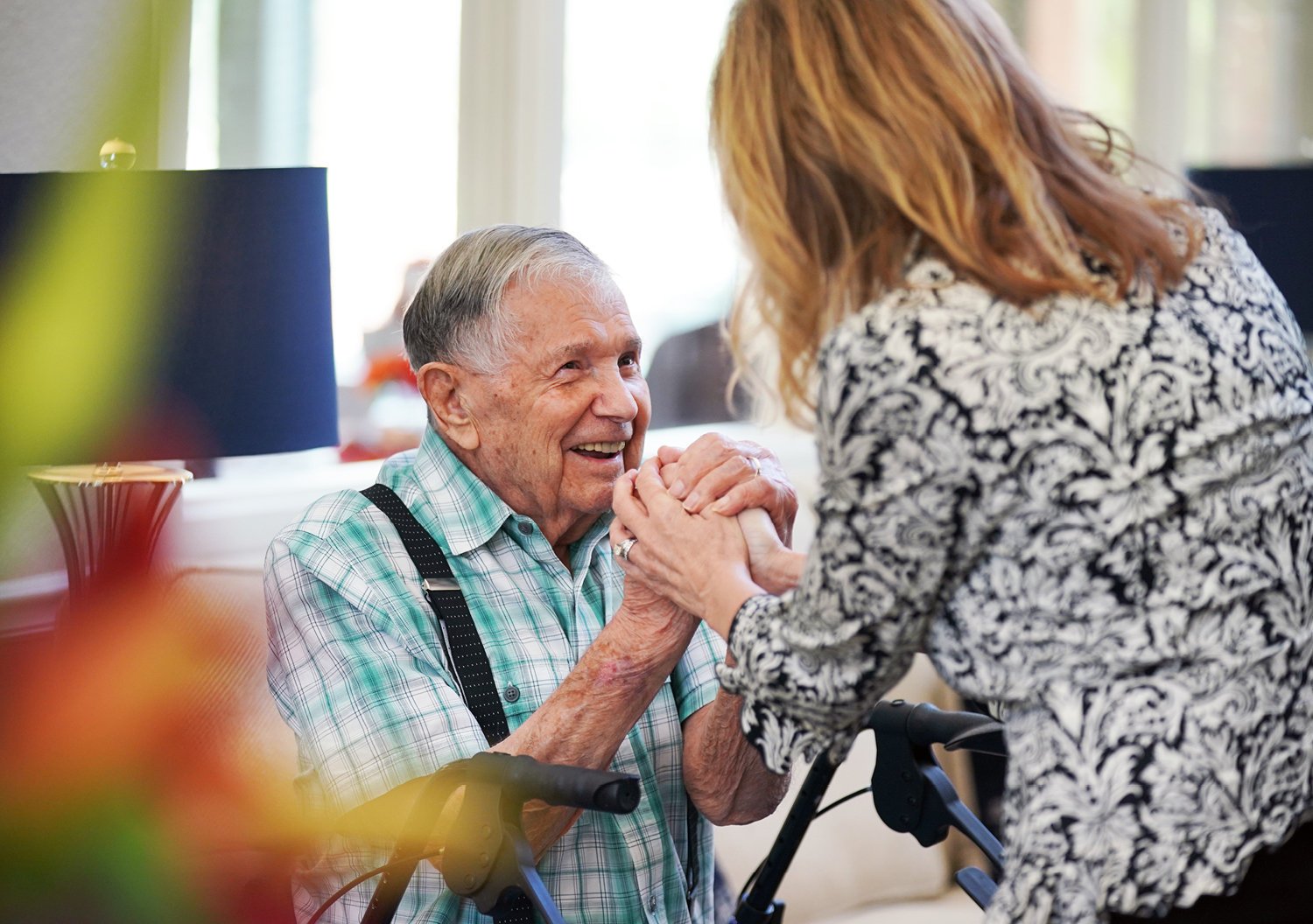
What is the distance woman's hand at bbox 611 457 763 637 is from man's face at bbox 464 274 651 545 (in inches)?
6.6

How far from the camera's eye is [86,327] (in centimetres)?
153

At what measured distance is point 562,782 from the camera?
53.2 inches

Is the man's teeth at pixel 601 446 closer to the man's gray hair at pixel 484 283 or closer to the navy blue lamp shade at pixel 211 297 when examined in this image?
the man's gray hair at pixel 484 283

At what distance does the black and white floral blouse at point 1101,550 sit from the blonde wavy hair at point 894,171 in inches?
2.0

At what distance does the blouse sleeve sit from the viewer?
110 centimetres

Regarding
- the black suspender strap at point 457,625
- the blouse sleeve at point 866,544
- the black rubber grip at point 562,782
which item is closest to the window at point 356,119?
the black suspender strap at point 457,625

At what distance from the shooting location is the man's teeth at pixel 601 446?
181 cm

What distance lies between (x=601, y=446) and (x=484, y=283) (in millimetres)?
256

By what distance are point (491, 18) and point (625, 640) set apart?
6.19ft

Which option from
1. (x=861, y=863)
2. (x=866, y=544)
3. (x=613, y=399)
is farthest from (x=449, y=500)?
(x=861, y=863)

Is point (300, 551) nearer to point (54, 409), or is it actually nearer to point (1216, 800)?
point (54, 409)

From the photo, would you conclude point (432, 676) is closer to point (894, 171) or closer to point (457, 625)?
point (457, 625)

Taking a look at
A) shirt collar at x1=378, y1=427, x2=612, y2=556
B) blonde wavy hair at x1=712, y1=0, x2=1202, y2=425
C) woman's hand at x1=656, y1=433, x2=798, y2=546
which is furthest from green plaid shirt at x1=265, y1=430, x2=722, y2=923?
blonde wavy hair at x1=712, y1=0, x2=1202, y2=425

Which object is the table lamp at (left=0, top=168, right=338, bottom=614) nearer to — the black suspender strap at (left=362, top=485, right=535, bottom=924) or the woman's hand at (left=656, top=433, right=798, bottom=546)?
the black suspender strap at (left=362, top=485, right=535, bottom=924)
